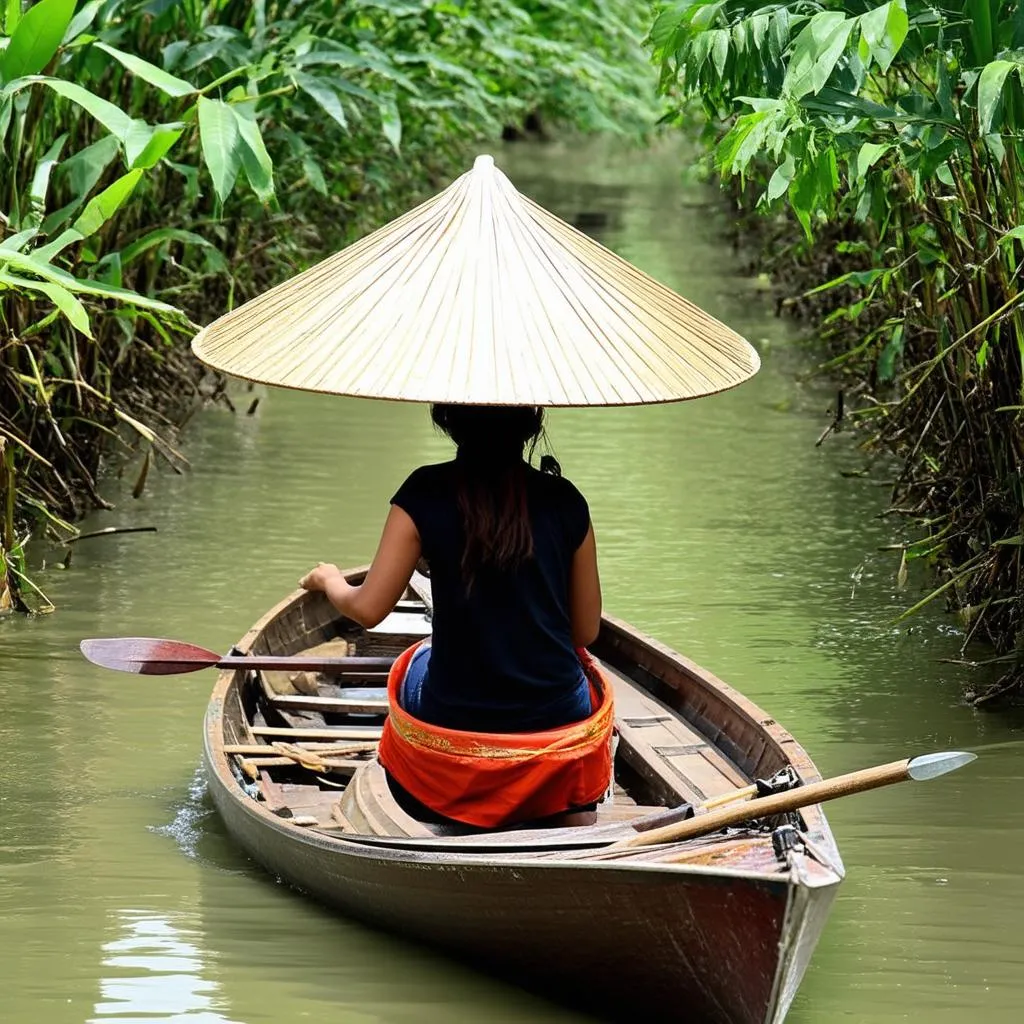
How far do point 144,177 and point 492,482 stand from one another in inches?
171

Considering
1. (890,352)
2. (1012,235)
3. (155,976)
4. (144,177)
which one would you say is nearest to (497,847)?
(155,976)

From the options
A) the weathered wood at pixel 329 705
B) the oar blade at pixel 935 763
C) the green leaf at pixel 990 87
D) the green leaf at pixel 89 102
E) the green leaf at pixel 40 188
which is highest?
the green leaf at pixel 990 87

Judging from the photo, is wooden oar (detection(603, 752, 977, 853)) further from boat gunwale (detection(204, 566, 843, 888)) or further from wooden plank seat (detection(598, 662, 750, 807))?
wooden plank seat (detection(598, 662, 750, 807))

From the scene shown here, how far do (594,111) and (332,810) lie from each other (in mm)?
14667

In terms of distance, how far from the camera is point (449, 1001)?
402cm

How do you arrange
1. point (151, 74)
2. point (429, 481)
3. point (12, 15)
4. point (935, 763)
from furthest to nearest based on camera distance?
point (12, 15), point (151, 74), point (429, 481), point (935, 763)

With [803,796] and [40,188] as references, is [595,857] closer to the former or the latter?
[803,796]

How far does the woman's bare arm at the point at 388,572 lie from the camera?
3.88 m

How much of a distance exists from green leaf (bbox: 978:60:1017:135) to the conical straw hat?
2.40ft

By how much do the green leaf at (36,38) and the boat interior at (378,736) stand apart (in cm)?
185

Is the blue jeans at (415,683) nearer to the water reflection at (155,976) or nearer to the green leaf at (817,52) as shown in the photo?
the water reflection at (155,976)

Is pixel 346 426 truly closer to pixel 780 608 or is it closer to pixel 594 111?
pixel 780 608

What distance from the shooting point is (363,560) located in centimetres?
754

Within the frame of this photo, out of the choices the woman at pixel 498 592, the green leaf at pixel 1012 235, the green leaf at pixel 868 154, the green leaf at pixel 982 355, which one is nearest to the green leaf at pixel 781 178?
the green leaf at pixel 868 154
